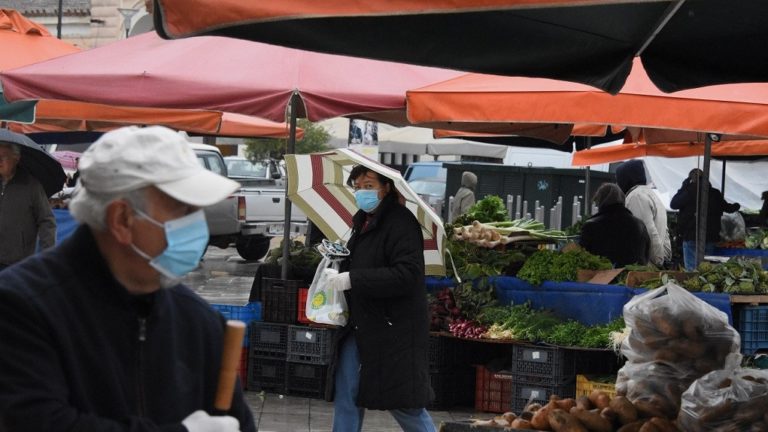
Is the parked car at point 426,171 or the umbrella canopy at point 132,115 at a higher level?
the parked car at point 426,171

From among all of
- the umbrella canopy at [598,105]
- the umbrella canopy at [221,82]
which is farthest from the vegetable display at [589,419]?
the umbrella canopy at [221,82]

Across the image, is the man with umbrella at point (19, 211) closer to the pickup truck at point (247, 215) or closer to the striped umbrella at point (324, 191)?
the striped umbrella at point (324, 191)

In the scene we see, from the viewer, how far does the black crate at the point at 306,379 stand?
33.2ft

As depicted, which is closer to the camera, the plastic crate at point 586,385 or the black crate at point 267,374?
the plastic crate at point 586,385

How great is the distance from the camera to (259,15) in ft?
12.7

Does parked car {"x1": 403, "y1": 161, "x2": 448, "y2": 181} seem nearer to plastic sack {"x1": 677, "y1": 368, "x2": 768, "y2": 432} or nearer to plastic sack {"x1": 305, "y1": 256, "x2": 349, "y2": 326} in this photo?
plastic sack {"x1": 305, "y1": 256, "x2": 349, "y2": 326}

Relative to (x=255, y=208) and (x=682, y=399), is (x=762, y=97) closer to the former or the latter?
(x=682, y=399)

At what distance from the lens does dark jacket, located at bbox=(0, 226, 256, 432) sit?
8.13 feet

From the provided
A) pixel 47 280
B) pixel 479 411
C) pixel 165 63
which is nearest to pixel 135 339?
pixel 47 280

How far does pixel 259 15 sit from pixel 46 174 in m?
6.14

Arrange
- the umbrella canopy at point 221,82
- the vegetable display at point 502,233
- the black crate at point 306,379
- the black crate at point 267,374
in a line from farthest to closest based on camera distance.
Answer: the vegetable display at point 502,233, the black crate at point 267,374, the black crate at point 306,379, the umbrella canopy at point 221,82

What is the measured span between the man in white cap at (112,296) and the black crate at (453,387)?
740cm

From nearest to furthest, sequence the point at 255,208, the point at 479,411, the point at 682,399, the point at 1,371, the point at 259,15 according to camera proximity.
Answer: the point at 1,371
the point at 259,15
the point at 682,399
the point at 479,411
the point at 255,208

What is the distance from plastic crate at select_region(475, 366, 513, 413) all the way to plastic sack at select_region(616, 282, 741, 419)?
3428 mm
